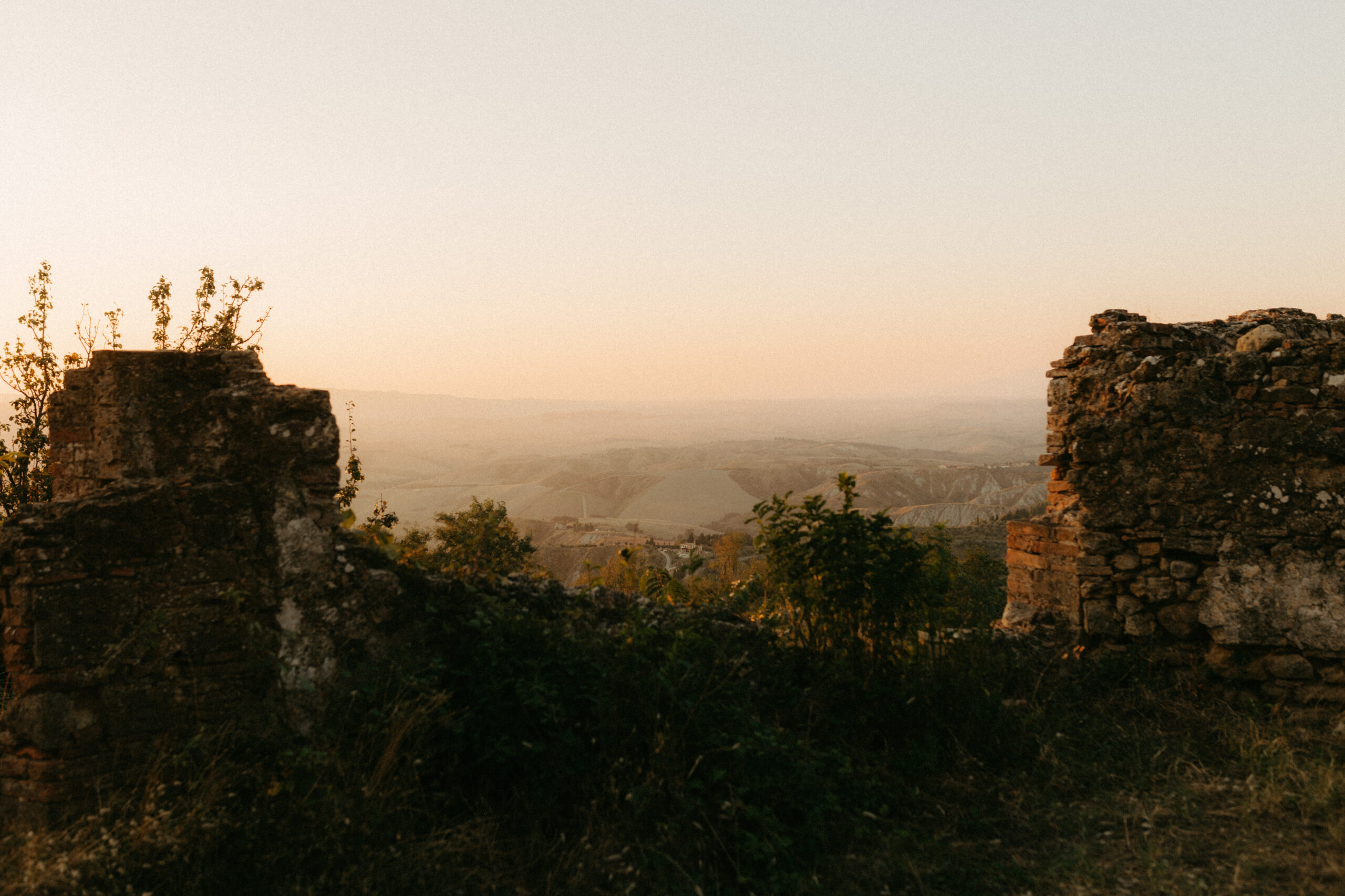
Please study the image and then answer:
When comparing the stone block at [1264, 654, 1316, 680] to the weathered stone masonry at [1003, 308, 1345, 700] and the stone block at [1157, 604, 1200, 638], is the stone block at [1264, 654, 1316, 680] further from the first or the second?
the stone block at [1157, 604, 1200, 638]

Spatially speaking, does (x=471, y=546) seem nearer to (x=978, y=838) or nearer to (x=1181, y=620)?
(x=978, y=838)

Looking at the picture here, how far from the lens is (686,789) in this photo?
347cm

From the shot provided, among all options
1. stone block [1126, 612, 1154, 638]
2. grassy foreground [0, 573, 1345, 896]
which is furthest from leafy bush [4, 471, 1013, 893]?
stone block [1126, 612, 1154, 638]

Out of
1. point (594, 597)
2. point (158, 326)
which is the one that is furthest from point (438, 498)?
point (594, 597)

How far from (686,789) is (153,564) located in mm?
2729

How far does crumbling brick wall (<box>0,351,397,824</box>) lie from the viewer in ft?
10.9

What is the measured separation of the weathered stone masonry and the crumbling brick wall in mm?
4796

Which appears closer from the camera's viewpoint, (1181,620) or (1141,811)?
(1141,811)

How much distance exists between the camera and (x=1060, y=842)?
11.6ft

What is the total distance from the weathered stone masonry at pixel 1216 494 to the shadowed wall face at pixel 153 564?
4976 mm

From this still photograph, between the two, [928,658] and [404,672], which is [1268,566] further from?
[404,672]

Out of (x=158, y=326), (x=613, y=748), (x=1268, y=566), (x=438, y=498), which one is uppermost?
(x=158, y=326)

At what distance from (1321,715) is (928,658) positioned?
8.19ft

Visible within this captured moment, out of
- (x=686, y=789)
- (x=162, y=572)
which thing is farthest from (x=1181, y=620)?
(x=162, y=572)
